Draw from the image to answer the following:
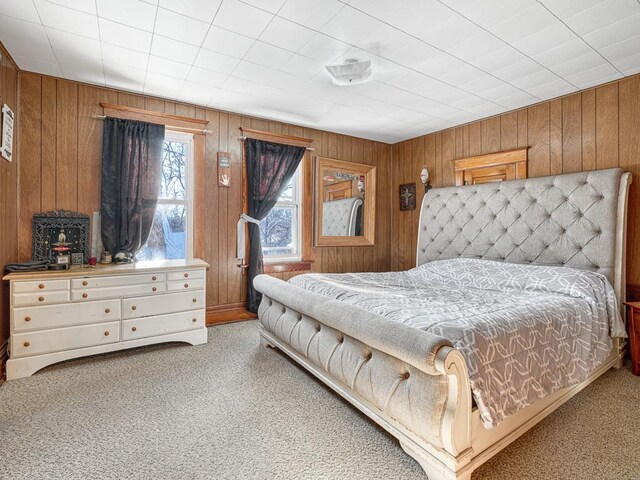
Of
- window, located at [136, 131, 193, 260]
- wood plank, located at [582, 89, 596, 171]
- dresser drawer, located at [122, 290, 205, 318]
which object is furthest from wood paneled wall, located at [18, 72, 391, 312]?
wood plank, located at [582, 89, 596, 171]

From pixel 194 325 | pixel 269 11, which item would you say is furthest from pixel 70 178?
pixel 269 11

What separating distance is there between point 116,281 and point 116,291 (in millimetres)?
85

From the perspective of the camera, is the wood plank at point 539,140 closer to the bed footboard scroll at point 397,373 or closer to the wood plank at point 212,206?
the bed footboard scroll at point 397,373

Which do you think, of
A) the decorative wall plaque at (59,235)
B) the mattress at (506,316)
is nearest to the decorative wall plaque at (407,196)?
the mattress at (506,316)

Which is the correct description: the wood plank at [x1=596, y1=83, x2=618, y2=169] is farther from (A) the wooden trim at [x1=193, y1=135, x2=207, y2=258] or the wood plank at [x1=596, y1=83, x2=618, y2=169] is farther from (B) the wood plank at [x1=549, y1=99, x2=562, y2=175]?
(A) the wooden trim at [x1=193, y1=135, x2=207, y2=258]

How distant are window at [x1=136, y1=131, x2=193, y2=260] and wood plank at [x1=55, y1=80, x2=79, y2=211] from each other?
770 millimetres

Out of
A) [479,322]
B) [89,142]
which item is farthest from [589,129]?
[89,142]

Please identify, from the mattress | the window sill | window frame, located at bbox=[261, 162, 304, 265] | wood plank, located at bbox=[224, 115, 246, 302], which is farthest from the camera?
window frame, located at bbox=[261, 162, 304, 265]

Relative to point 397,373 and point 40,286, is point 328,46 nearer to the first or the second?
point 397,373

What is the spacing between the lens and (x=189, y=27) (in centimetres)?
224

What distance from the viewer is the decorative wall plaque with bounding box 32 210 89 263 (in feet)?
9.51

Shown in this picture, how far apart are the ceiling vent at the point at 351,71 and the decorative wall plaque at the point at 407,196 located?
243 cm

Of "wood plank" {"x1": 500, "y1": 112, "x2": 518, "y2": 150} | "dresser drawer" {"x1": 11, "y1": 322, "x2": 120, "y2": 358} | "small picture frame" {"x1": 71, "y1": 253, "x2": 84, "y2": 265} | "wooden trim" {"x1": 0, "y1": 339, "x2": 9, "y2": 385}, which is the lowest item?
"wooden trim" {"x1": 0, "y1": 339, "x2": 9, "y2": 385}

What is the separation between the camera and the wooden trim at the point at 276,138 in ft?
13.1
